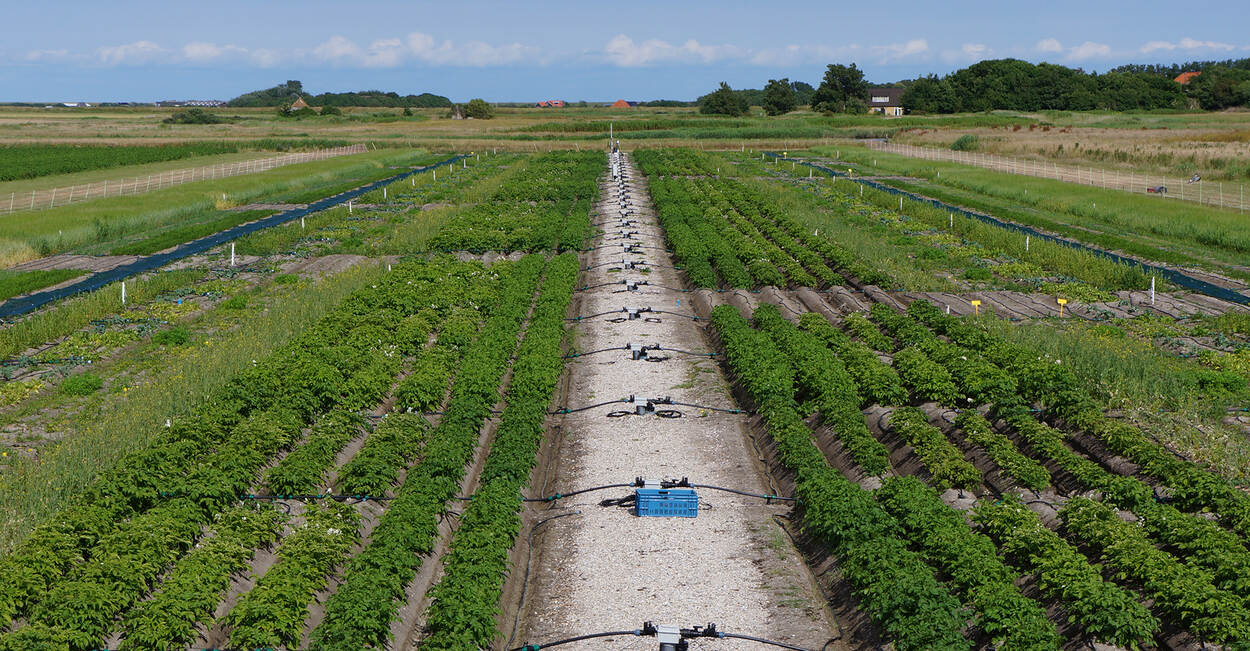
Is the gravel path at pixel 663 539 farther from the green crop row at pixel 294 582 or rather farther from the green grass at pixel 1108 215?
the green grass at pixel 1108 215

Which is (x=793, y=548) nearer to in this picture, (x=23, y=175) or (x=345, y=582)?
(x=345, y=582)

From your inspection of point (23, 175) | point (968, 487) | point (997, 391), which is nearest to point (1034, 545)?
point (968, 487)

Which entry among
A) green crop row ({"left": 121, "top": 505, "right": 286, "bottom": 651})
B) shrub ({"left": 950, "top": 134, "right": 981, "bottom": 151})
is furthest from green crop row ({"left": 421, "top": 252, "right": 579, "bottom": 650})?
shrub ({"left": 950, "top": 134, "right": 981, "bottom": 151})

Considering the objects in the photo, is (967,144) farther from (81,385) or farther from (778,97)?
(81,385)

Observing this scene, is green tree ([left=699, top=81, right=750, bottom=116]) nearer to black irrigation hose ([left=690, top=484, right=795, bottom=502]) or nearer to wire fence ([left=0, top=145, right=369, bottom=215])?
wire fence ([left=0, top=145, right=369, bottom=215])

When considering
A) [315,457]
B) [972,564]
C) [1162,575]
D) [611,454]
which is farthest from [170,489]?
[1162,575]

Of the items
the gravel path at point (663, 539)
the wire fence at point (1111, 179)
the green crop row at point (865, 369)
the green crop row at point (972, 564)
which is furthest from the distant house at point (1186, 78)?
the green crop row at point (972, 564)
